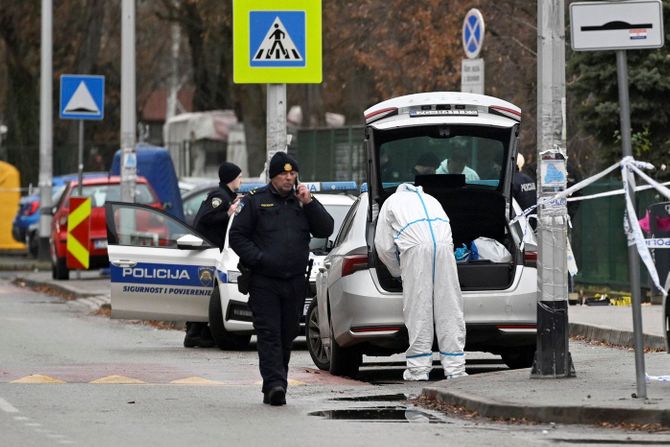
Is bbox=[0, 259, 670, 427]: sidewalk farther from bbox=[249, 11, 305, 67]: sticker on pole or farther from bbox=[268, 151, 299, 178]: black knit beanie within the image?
bbox=[249, 11, 305, 67]: sticker on pole

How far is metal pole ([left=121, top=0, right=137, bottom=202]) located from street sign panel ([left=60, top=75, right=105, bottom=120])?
2.87 feet

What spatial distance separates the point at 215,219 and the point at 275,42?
192 centimetres

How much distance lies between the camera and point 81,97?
2781 cm

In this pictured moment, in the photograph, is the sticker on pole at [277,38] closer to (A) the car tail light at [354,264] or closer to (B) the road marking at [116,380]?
(A) the car tail light at [354,264]

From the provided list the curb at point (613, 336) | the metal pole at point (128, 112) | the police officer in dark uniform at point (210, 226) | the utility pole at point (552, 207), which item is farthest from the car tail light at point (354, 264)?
the metal pole at point (128, 112)

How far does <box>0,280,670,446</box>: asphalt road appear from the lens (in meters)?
10.8

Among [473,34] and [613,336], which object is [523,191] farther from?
[473,34]

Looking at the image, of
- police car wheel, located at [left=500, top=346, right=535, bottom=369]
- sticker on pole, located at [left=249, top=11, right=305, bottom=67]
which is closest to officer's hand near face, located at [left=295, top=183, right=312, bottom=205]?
police car wheel, located at [left=500, top=346, right=535, bottom=369]

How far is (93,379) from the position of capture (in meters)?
14.7

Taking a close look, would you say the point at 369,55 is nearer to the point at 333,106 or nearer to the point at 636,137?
the point at 636,137

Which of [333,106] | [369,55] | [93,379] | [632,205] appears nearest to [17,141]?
[333,106]

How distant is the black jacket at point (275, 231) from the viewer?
1310 centimetres

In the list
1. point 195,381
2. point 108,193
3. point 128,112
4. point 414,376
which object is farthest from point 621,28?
point 108,193

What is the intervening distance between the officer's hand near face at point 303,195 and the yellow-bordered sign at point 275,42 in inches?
196
